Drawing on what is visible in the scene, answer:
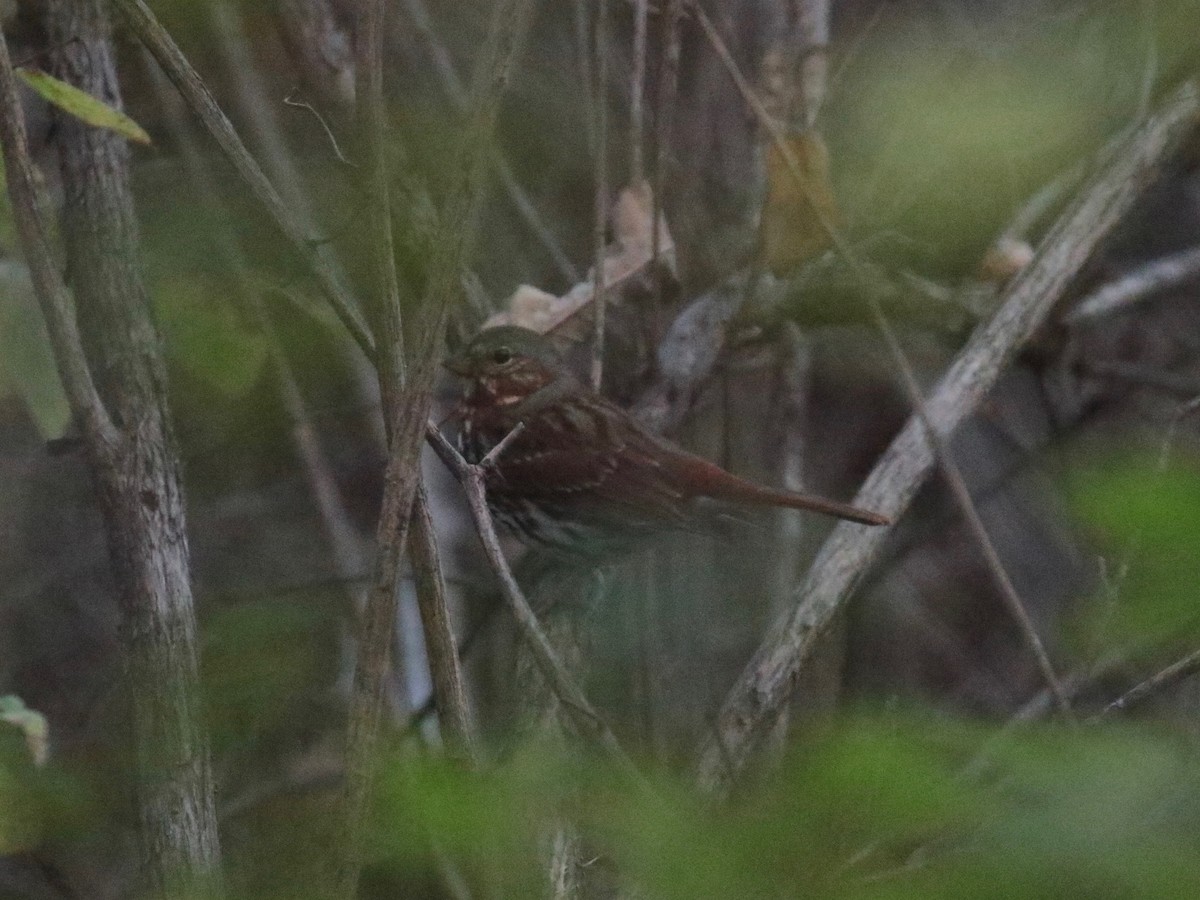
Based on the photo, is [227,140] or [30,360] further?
[30,360]

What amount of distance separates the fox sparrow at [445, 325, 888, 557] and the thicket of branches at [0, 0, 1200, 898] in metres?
0.11

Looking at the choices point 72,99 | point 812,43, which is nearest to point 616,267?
point 812,43

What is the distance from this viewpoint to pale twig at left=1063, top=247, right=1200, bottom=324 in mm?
3787

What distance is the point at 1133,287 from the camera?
382 cm

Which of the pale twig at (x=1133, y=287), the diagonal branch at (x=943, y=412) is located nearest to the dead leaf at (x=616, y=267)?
the diagonal branch at (x=943, y=412)

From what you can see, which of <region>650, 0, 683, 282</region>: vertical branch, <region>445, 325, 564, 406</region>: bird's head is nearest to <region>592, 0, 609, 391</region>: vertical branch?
<region>650, 0, 683, 282</region>: vertical branch

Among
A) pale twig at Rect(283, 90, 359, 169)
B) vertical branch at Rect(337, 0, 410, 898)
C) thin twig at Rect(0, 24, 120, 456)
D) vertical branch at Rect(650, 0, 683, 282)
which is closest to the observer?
vertical branch at Rect(337, 0, 410, 898)

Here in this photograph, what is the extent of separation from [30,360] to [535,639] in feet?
4.41

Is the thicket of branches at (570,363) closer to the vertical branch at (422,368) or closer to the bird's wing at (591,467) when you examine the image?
the vertical branch at (422,368)

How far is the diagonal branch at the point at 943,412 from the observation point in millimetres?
2500

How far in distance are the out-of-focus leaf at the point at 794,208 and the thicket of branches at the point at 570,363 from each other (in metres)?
0.01

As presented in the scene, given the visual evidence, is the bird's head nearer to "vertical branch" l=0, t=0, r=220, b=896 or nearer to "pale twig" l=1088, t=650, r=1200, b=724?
"vertical branch" l=0, t=0, r=220, b=896

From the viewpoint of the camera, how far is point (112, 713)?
11.6 ft

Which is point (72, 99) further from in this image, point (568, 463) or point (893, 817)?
point (568, 463)
